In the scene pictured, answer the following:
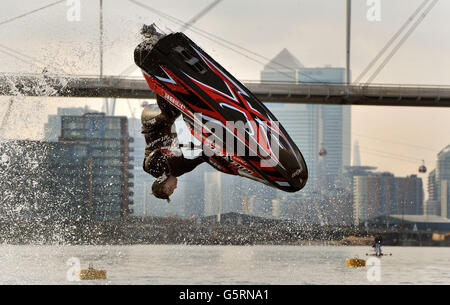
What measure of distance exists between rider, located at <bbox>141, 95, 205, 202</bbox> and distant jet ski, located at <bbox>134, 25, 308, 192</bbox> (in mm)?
431

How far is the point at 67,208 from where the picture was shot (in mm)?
87500

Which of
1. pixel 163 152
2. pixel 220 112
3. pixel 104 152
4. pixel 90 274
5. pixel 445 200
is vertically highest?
pixel 104 152

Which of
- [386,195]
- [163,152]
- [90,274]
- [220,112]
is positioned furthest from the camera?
[386,195]

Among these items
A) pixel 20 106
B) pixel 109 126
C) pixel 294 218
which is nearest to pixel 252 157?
pixel 20 106

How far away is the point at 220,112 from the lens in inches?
489

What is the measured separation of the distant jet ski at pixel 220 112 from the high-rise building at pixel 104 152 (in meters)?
86.0

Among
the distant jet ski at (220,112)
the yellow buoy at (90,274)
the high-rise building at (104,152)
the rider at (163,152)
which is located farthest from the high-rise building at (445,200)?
the distant jet ski at (220,112)

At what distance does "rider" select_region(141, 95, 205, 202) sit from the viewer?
13242 mm

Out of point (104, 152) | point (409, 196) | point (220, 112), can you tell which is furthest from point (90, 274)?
point (409, 196)

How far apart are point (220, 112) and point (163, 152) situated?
151 centimetres

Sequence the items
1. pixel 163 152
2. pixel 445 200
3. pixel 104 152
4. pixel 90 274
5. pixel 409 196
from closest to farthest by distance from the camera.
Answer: pixel 163 152, pixel 90 274, pixel 104 152, pixel 409 196, pixel 445 200

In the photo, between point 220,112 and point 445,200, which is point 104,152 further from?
point 220,112
